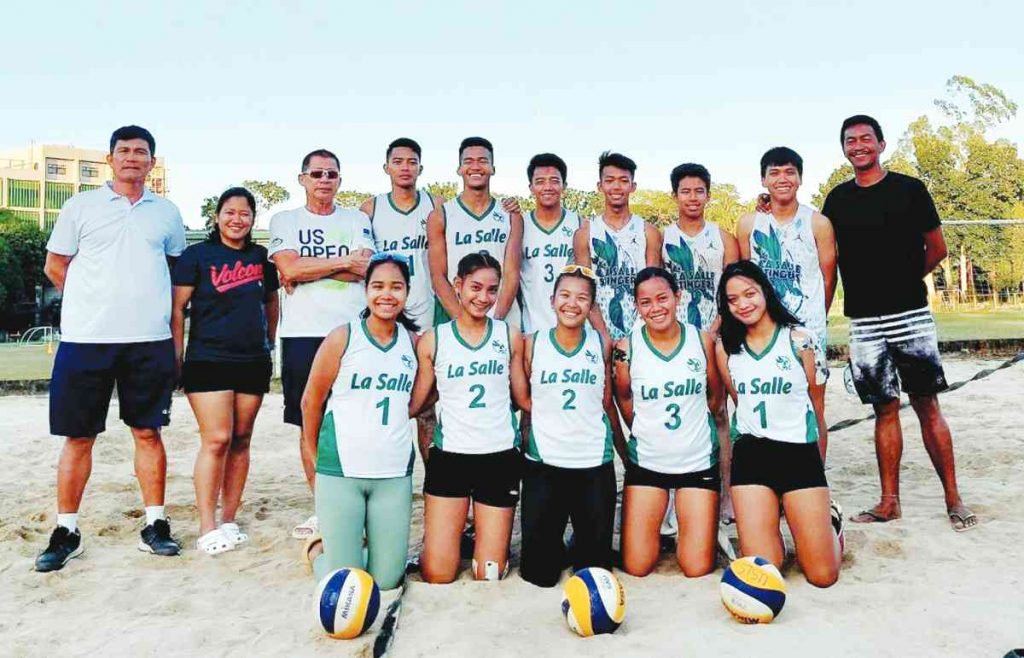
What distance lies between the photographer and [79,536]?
3.94 metres

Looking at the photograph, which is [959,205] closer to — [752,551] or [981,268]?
[981,268]

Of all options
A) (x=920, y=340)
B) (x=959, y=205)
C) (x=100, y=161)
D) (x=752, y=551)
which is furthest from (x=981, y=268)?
(x=100, y=161)

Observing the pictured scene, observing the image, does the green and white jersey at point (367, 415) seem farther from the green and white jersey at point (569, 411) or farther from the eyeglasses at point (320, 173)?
the eyeglasses at point (320, 173)

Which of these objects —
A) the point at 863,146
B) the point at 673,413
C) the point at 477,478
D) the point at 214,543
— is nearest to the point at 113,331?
the point at 214,543

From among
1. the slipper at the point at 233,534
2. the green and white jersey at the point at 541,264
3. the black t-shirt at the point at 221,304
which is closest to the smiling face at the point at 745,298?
the green and white jersey at the point at 541,264

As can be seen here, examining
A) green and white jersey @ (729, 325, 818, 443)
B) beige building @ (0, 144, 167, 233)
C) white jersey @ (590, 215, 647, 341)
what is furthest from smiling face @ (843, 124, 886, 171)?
beige building @ (0, 144, 167, 233)

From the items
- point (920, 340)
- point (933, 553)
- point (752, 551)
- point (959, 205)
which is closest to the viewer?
point (752, 551)

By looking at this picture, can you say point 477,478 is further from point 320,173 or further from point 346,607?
point 320,173

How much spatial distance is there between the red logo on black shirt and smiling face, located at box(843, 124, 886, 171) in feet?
11.2

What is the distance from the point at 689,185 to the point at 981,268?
20153 millimetres

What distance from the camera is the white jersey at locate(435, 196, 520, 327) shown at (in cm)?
436

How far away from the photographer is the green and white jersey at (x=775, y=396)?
351 centimetres

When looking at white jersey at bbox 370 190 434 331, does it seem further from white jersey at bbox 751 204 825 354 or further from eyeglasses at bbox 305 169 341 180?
white jersey at bbox 751 204 825 354

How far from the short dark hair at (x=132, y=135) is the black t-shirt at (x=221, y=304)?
0.62 m
